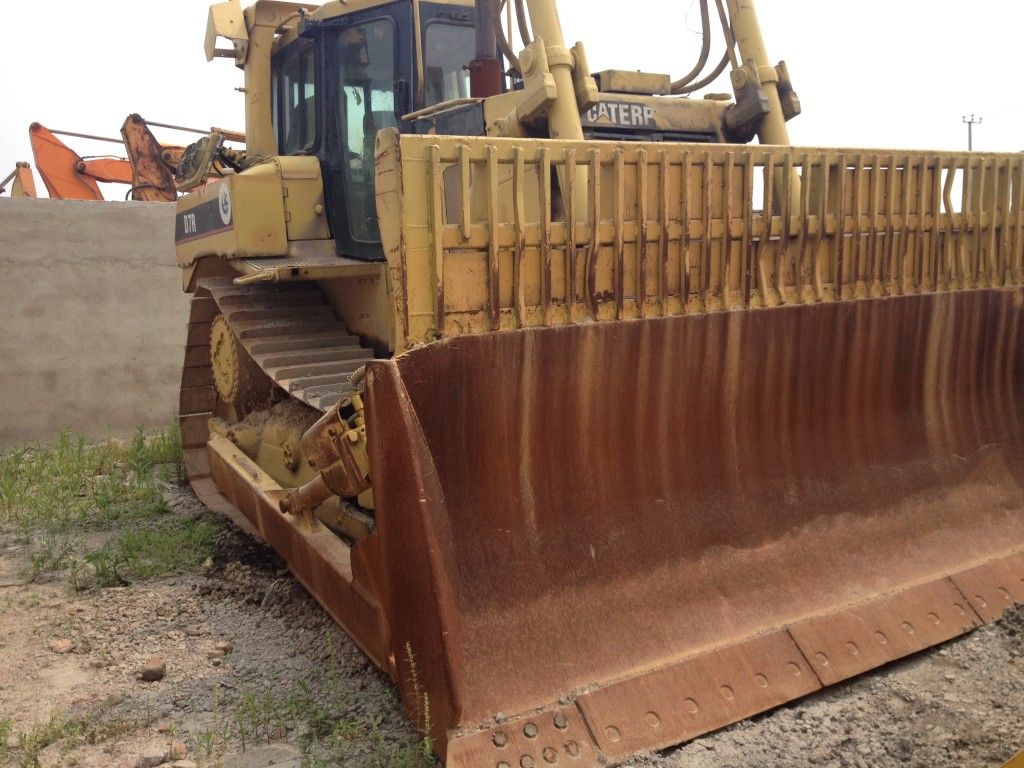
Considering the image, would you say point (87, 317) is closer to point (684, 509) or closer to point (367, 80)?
point (367, 80)

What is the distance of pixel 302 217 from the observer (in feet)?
14.9

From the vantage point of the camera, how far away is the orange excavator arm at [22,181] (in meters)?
9.80

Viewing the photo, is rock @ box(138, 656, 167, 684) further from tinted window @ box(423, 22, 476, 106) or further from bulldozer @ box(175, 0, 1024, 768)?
tinted window @ box(423, 22, 476, 106)

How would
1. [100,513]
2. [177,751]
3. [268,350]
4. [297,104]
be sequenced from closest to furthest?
[177,751]
[268,350]
[297,104]
[100,513]

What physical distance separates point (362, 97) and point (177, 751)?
2870mm

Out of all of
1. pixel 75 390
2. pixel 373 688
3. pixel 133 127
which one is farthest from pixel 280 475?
pixel 133 127

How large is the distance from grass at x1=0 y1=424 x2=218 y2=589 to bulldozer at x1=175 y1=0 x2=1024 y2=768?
66 cm

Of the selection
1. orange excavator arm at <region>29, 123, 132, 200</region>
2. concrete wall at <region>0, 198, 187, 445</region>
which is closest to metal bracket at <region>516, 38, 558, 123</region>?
concrete wall at <region>0, 198, 187, 445</region>

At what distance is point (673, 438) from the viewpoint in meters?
3.11

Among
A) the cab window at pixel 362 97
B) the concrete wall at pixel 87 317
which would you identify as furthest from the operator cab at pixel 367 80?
the concrete wall at pixel 87 317

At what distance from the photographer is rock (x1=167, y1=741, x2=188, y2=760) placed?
2680mm

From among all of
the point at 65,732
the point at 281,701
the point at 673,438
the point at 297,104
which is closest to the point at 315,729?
the point at 281,701

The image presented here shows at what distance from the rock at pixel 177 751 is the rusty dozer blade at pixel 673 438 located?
0.68m

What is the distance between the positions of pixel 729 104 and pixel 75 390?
564cm
